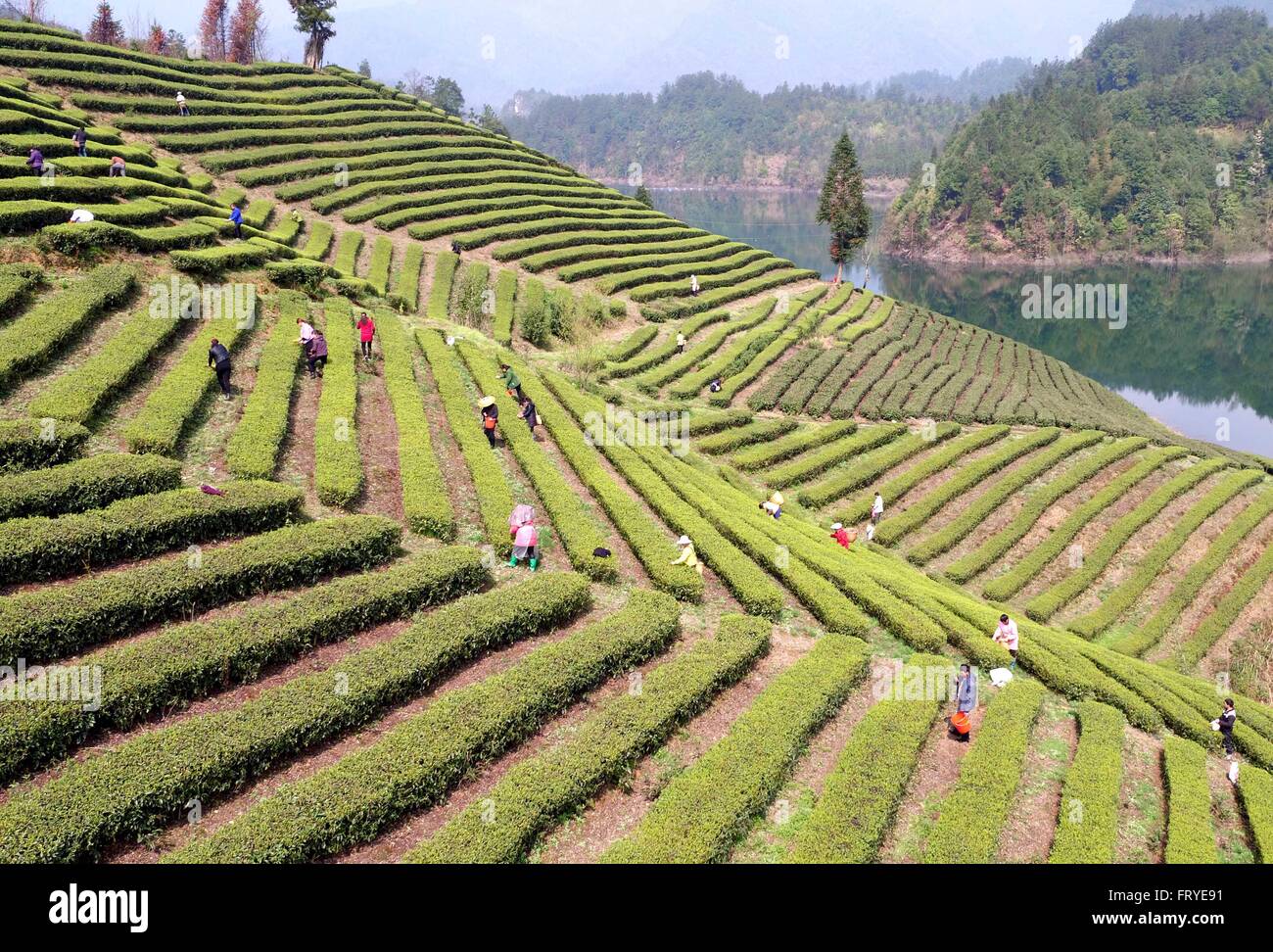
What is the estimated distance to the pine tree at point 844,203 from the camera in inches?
2596

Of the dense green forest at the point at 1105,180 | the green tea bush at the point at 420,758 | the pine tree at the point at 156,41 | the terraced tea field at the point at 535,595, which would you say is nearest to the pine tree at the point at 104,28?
the pine tree at the point at 156,41

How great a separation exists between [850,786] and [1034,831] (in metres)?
3.55

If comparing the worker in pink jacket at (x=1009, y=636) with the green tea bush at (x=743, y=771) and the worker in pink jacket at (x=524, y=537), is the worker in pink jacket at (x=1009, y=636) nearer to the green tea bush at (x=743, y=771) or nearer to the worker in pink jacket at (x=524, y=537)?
the green tea bush at (x=743, y=771)

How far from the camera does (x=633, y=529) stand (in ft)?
67.6

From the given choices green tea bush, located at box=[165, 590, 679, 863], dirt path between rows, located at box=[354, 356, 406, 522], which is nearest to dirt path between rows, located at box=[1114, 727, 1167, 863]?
green tea bush, located at box=[165, 590, 679, 863]

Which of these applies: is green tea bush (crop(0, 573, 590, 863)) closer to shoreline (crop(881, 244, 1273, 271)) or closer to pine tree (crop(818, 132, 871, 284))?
pine tree (crop(818, 132, 871, 284))

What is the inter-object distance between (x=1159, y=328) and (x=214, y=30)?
116 meters

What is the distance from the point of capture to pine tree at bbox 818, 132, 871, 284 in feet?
216

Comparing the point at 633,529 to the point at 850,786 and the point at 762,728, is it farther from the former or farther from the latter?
the point at 850,786

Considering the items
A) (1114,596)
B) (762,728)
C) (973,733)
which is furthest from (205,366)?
(1114,596)

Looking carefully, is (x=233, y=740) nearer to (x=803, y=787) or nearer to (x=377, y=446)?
(x=803, y=787)

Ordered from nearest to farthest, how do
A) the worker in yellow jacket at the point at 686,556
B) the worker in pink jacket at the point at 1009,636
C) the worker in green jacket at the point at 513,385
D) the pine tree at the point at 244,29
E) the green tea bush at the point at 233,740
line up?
1. the green tea bush at the point at 233,740
2. the worker in yellow jacket at the point at 686,556
3. the worker in pink jacket at the point at 1009,636
4. the worker in green jacket at the point at 513,385
5. the pine tree at the point at 244,29

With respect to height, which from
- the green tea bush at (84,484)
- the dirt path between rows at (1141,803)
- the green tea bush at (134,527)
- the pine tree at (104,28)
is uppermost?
the pine tree at (104,28)

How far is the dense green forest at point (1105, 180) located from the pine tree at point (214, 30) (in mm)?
106299
